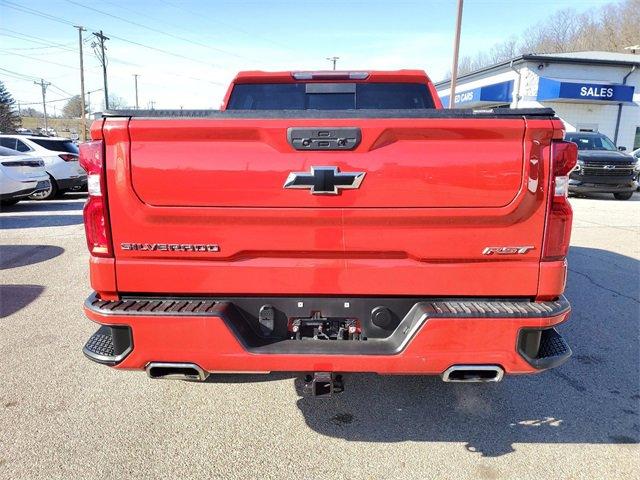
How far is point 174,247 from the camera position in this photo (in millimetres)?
2387

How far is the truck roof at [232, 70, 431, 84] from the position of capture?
13.0 ft

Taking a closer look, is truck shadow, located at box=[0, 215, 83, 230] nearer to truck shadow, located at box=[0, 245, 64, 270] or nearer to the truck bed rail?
truck shadow, located at box=[0, 245, 64, 270]

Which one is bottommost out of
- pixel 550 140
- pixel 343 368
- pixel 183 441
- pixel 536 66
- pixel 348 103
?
pixel 183 441

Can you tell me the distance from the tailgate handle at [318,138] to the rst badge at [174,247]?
64cm

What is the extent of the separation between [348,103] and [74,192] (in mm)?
14774

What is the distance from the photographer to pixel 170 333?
2.40 metres

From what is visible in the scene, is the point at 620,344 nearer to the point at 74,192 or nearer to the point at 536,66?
the point at 74,192

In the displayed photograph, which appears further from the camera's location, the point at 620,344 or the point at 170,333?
the point at 620,344

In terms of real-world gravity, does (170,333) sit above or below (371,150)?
below

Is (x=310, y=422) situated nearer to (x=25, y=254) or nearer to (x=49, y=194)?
(x=25, y=254)

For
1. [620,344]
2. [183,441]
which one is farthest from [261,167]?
[620,344]

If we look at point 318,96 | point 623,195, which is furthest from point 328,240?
point 623,195

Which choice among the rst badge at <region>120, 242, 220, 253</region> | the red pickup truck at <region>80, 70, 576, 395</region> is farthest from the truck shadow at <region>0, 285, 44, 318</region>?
the rst badge at <region>120, 242, 220, 253</region>

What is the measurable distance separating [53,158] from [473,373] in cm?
1425
